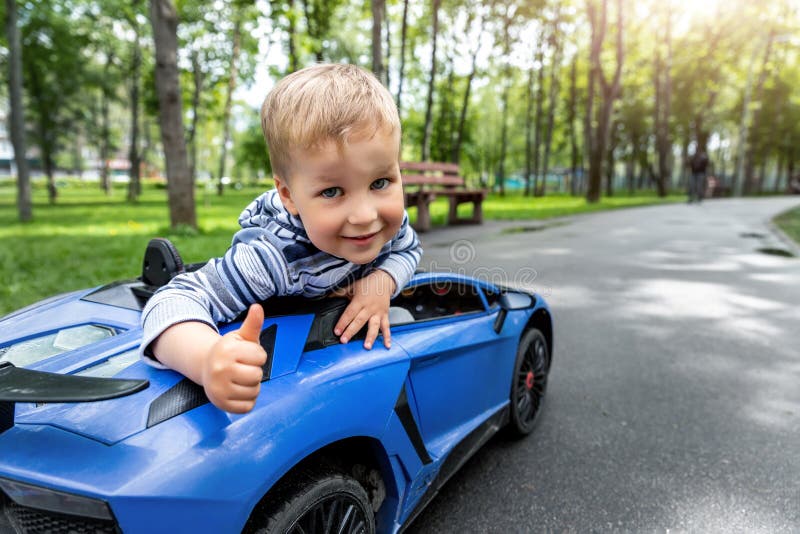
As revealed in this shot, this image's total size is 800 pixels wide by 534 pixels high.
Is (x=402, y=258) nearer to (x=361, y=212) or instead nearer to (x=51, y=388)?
(x=361, y=212)

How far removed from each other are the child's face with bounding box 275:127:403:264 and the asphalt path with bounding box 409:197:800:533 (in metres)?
1.31

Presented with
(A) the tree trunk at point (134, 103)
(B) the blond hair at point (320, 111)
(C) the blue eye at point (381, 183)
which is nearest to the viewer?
(B) the blond hair at point (320, 111)

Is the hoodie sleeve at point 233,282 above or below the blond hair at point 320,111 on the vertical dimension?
below

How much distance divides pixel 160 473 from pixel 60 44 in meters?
29.6

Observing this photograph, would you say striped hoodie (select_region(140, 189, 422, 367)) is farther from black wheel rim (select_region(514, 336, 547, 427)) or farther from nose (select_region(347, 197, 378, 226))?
black wheel rim (select_region(514, 336, 547, 427))

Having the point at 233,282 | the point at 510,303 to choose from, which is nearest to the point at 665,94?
the point at 510,303

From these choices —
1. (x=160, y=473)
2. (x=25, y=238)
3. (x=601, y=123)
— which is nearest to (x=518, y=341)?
(x=160, y=473)

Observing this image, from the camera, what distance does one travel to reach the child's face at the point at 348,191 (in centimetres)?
139

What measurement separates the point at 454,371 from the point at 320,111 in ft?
3.86

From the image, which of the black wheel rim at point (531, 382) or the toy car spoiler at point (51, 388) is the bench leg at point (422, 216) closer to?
the black wheel rim at point (531, 382)

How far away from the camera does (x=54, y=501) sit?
1.07 m

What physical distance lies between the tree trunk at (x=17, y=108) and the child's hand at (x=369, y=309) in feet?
49.7

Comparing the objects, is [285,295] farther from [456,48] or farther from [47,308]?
[456,48]

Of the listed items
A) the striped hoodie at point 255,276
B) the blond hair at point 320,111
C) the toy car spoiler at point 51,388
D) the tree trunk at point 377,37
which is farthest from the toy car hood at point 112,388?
the tree trunk at point 377,37
